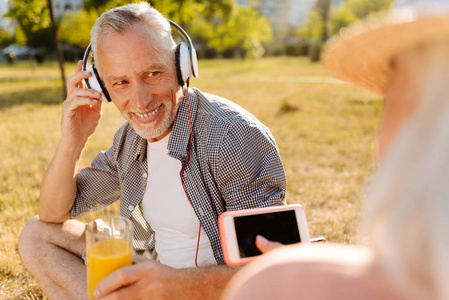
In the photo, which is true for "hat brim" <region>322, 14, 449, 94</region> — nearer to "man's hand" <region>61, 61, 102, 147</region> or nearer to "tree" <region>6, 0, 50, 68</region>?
"man's hand" <region>61, 61, 102, 147</region>

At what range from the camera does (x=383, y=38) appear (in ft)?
2.86

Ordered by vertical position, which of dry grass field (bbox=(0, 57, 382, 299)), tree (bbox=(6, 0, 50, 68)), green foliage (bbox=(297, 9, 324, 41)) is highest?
green foliage (bbox=(297, 9, 324, 41))

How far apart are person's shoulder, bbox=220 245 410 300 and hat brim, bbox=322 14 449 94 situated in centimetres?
44

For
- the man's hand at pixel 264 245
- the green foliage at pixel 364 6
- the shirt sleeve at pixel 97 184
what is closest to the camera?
the man's hand at pixel 264 245

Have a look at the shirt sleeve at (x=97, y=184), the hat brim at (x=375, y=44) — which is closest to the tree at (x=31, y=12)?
the shirt sleeve at (x=97, y=184)

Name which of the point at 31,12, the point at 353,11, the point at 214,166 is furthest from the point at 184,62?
the point at 353,11

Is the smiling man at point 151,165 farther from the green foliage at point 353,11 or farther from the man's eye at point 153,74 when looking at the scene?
the green foliage at point 353,11

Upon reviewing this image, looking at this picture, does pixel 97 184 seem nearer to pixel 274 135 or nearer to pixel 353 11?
pixel 274 135

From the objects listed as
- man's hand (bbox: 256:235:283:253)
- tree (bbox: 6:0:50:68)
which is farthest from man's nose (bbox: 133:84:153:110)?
tree (bbox: 6:0:50:68)

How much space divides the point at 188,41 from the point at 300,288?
203 centimetres

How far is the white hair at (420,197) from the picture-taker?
0.71 metres

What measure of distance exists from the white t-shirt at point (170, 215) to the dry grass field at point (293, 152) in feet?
3.36

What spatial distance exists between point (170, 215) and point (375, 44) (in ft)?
5.83

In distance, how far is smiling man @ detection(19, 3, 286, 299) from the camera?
89.3 inches
